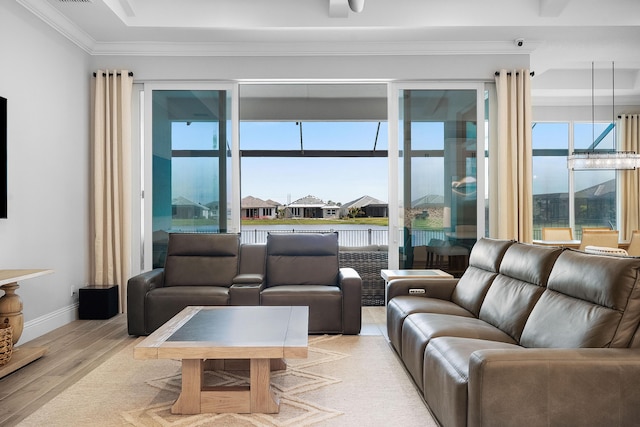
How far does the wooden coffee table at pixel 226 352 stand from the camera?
249 cm

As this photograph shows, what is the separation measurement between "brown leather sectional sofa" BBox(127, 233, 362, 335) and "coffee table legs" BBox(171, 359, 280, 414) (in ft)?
5.16

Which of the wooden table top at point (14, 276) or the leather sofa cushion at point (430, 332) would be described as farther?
the wooden table top at point (14, 276)

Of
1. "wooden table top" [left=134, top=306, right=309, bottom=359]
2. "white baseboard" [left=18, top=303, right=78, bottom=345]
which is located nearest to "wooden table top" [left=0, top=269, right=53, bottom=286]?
"white baseboard" [left=18, top=303, right=78, bottom=345]

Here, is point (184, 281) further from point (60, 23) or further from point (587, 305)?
point (587, 305)

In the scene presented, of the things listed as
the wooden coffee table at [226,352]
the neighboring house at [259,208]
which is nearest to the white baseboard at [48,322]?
the wooden coffee table at [226,352]

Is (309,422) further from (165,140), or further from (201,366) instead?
(165,140)

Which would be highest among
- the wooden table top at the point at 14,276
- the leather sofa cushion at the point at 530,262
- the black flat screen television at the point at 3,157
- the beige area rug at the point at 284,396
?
the black flat screen television at the point at 3,157

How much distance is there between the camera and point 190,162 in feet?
18.8

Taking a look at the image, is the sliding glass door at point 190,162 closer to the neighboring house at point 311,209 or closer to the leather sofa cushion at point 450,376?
the leather sofa cushion at point 450,376

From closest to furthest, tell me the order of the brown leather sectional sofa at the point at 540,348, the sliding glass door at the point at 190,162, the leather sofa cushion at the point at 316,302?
the brown leather sectional sofa at the point at 540,348, the leather sofa cushion at the point at 316,302, the sliding glass door at the point at 190,162

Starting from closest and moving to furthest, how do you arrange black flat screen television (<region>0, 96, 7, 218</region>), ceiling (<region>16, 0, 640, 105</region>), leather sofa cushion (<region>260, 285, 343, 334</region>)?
black flat screen television (<region>0, 96, 7, 218</region>) → leather sofa cushion (<region>260, 285, 343, 334</region>) → ceiling (<region>16, 0, 640, 105</region>)

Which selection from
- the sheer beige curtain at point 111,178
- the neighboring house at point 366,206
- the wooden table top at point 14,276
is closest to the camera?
the wooden table top at point 14,276

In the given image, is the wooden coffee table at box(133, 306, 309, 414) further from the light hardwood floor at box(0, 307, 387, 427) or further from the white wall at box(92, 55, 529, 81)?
the white wall at box(92, 55, 529, 81)

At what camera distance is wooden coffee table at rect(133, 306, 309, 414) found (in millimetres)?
2494
